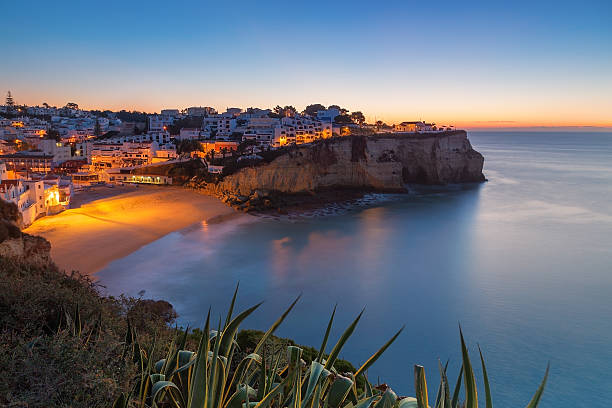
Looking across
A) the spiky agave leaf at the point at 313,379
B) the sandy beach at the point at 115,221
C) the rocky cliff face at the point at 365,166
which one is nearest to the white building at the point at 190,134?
the sandy beach at the point at 115,221

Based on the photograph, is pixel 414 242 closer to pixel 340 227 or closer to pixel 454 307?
pixel 340 227

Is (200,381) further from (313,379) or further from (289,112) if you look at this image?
(289,112)

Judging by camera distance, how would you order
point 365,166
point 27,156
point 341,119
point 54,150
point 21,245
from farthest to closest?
point 341,119
point 54,150
point 365,166
point 27,156
point 21,245

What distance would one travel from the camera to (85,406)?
210cm

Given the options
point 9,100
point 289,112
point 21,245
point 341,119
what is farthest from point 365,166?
point 9,100

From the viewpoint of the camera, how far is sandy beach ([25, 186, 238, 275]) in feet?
55.3

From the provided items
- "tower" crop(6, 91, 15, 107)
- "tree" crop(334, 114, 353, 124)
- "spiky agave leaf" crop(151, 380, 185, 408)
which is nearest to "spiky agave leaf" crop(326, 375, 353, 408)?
"spiky agave leaf" crop(151, 380, 185, 408)

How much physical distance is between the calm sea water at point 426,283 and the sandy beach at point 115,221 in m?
1.32

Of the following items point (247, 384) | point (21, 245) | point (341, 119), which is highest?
point (341, 119)

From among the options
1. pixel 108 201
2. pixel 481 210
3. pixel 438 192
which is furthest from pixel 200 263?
pixel 438 192

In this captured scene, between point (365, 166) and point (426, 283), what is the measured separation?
23268 mm

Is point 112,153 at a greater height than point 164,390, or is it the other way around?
point 112,153

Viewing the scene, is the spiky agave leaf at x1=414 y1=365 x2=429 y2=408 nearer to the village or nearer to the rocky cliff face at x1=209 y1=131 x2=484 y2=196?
the village

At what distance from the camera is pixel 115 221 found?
2252cm
